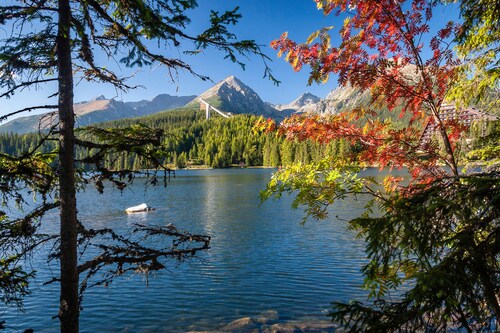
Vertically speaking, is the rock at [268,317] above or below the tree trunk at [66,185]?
below

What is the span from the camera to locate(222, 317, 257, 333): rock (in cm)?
1486

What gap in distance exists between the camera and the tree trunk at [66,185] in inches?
243

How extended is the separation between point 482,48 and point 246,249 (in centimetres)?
2349

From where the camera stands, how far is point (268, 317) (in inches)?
632

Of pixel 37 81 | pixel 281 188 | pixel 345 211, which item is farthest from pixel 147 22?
pixel 345 211

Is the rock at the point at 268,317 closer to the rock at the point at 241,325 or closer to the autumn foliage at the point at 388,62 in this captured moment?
the rock at the point at 241,325

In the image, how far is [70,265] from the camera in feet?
20.6

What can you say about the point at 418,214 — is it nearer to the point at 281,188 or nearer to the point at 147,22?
the point at 281,188

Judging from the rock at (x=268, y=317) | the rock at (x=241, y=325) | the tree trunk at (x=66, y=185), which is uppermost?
the tree trunk at (x=66, y=185)

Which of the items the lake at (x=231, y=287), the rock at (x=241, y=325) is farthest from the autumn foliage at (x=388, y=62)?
the rock at (x=241, y=325)

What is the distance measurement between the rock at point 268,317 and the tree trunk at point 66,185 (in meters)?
10.9

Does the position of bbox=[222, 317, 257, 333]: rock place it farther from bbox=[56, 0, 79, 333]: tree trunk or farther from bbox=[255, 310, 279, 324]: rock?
bbox=[56, 0, 79, 333]: tree trunk

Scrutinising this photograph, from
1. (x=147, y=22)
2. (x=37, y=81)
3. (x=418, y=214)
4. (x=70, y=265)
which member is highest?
(x=147, y=22)

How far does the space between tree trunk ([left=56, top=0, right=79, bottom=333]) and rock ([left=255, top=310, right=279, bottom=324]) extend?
10927mm
